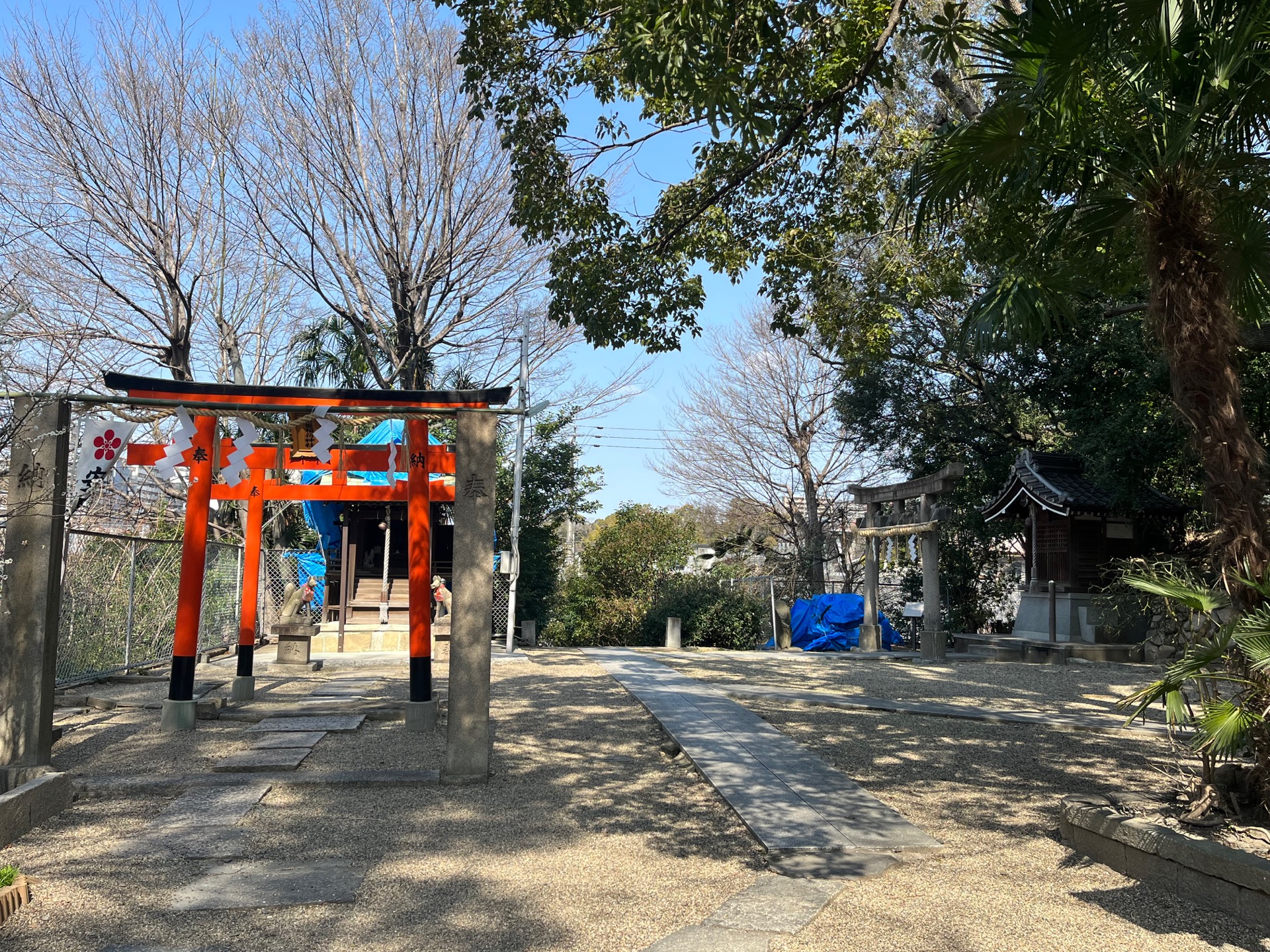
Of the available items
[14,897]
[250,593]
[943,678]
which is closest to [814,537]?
[943,678]

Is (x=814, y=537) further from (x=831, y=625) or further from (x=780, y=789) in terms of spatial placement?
(x=780, y=789)

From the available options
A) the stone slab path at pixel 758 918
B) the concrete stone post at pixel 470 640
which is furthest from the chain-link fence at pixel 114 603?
the stone slab path at pixel 758 918

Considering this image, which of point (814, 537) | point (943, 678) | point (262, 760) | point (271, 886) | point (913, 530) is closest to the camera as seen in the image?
point (271, 886)

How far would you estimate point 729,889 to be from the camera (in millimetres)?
4770

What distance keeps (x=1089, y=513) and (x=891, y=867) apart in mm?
15679

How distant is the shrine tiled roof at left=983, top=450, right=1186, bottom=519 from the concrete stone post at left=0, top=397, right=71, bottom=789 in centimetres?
1654

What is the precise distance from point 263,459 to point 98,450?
2.84 meters

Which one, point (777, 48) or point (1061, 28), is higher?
point (777, 48)

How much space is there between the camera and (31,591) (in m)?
6.46

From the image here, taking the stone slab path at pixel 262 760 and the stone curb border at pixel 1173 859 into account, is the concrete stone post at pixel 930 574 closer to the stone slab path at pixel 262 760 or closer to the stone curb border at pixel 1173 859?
the stone curb border at pixel 1173 859

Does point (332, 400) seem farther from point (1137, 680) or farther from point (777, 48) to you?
point (1137, 680)

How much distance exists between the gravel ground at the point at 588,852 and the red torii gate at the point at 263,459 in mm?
781

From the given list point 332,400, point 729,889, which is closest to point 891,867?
point 729,889

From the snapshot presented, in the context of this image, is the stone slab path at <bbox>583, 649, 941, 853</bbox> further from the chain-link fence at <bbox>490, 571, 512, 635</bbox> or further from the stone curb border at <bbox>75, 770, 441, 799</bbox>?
the chain-link fence at <bbox>490, 571, 512, 635</bbox>
